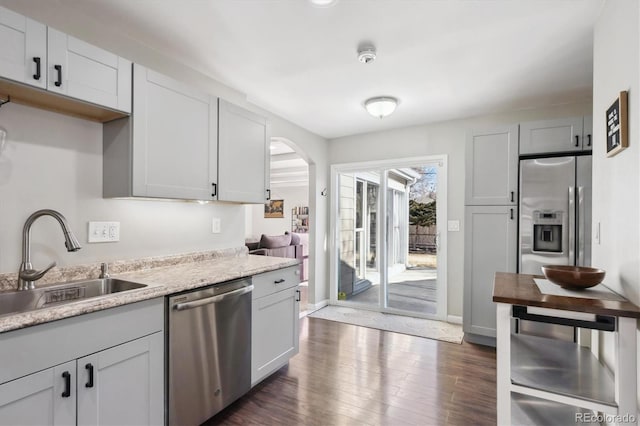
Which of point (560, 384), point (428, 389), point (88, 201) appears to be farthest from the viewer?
point (428, 389)

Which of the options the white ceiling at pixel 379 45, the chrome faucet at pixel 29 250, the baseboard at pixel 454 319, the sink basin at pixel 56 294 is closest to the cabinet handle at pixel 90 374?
the sink basin at pixel 56 294

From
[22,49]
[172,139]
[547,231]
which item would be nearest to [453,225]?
[547,231]

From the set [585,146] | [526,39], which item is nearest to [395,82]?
[526,39]

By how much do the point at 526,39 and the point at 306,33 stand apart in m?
1.46

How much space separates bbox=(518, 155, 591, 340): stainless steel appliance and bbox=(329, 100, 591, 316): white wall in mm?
842

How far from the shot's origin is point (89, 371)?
4.51 feet

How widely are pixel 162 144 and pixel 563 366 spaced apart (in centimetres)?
256

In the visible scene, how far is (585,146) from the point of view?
277cm

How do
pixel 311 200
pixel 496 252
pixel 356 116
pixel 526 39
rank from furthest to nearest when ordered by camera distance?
pixel 311 200, pixel 356 116, pixel 496 252, pixel 526 39

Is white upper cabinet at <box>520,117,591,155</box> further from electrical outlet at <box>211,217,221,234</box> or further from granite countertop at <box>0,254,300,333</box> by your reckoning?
electrical outlet at <box>211,217,221,234</box>

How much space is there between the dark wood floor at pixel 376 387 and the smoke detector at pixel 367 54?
7.98 ft

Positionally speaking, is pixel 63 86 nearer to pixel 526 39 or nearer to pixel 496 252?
pixel 526 39

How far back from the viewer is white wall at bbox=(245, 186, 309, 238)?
9.84 meters

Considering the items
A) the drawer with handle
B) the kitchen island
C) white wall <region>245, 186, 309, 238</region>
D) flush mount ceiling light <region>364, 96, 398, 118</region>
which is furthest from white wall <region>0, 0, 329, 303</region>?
white wall <region>245, 186, 309, 238</region>
